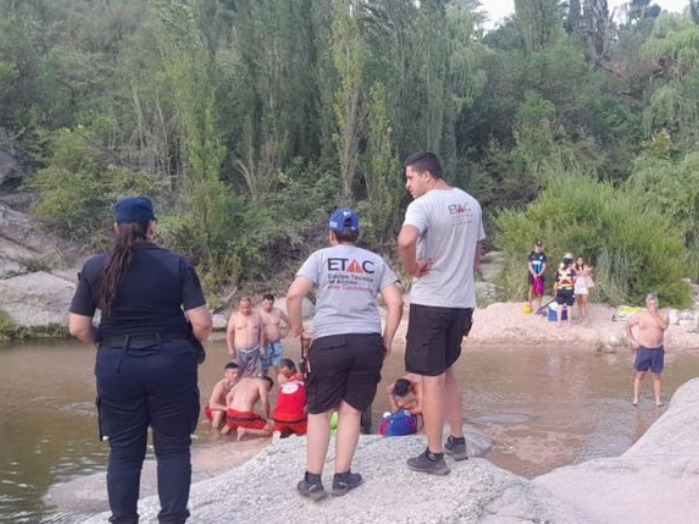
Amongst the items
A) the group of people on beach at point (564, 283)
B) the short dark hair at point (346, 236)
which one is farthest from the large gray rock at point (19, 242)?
the short dark hair at point (346, 236)

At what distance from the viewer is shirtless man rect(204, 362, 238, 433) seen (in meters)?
10.7

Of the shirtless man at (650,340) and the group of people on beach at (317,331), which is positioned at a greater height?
the group of people on beach at (317,331)

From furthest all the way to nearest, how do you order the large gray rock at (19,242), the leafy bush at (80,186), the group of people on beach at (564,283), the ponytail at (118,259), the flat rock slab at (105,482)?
the leafy bush at (80,186) → the large gray rock at (19,242) → the group of people on beach at (564,283) → the flat rock slab at (105,482) → the ponytail at (118,259)

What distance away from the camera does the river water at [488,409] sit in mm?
9078

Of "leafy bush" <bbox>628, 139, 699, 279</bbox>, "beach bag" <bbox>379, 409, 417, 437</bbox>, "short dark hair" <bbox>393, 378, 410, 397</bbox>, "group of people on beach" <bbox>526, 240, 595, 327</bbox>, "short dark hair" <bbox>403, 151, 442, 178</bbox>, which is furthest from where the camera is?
"leafy bush" <bbox>628, 139, 699, 279</bbox>

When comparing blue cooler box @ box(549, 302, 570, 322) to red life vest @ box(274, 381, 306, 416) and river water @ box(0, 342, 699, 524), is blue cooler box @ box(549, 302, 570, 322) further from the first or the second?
red life vest @ box(274, 381, 306, 416)

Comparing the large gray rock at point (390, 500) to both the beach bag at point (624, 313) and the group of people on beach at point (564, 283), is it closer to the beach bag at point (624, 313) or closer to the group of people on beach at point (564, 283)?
the group of people on beach at point (564, 283)

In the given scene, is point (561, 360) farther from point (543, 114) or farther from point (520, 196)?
point (543, 114)

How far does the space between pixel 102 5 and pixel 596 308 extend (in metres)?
27.8

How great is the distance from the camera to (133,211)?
14.4 feet

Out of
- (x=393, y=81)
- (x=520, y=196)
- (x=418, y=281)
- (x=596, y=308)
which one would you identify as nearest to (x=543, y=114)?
(x=520, y=196)

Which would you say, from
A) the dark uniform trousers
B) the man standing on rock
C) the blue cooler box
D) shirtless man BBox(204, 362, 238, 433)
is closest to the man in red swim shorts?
shirtless man BBox(204, 362, 238, 433)

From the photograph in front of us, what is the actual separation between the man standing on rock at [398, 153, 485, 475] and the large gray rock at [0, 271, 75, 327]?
1585 cm

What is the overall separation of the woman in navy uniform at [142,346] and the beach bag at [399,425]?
4.47 m
